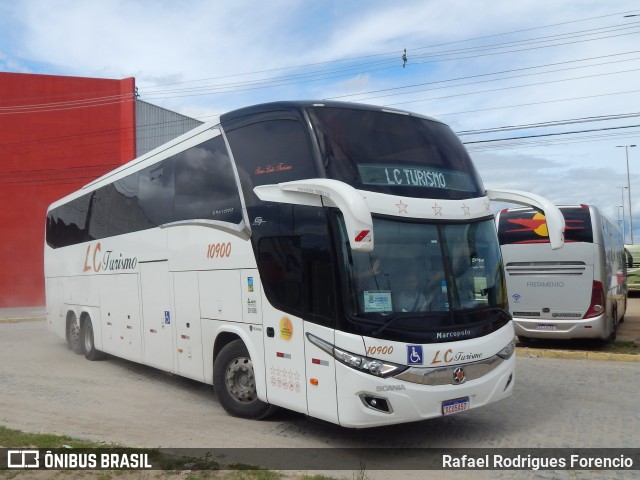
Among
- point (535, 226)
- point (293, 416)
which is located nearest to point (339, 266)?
point (293, 416)

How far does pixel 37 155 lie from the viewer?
2988 cm

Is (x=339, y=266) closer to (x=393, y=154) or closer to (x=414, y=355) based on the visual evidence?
(x=414, y=355)

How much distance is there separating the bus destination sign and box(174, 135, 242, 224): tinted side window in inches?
73.3

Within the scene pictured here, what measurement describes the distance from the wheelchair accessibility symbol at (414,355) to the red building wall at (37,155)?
27.3m

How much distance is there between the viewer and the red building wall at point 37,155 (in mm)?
29688

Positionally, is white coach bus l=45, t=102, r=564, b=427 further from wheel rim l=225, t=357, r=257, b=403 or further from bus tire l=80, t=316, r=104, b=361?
bus tire l=80, t=316, r=104, b=361

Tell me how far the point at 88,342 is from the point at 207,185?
6722mm

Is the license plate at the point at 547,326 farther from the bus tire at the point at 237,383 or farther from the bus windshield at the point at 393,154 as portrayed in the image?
the bus tire at the point at 237,383

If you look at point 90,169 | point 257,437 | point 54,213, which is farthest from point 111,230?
point 90,169

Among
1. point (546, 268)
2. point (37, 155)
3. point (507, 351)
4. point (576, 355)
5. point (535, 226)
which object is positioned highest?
point (37, 155)

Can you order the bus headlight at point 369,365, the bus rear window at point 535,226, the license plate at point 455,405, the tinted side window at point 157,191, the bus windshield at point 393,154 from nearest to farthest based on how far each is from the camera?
1. the bus headlight at point 369,365
2. the license plate at point 455,405
3. the bus windshield at point 393,154
4. the tinted side window at point 157,191
5. the bus rear window at point 535,226

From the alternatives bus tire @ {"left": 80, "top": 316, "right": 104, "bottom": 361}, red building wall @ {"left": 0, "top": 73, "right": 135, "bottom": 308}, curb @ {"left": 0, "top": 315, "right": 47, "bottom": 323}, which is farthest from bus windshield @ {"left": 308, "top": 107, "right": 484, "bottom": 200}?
red building wall @ {"left": 0, "top": 73, "right": 135, "bottom": 308}

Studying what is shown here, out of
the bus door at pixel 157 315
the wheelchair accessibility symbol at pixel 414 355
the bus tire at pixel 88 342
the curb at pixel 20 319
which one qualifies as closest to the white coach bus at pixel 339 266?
the wheelchair accessibility symbol at pixel 414 355

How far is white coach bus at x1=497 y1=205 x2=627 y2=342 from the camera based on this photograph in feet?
41.8
